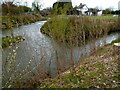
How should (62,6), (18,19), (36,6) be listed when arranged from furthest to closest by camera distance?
(62,6) → (36,6) → (18,19)

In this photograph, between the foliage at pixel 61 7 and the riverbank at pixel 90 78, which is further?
the foliage at pixel 61 7

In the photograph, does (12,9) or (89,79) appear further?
(89,79)

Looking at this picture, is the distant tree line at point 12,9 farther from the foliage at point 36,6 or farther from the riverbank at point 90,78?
the riverbank at point 90,78

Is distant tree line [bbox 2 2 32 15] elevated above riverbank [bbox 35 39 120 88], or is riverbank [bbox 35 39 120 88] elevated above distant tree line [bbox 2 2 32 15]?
distant tree line [bbox 2 2 32 15]

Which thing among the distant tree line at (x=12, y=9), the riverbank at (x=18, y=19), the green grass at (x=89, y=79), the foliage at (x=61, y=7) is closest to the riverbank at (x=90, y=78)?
the green grass at (x=89, y=79)

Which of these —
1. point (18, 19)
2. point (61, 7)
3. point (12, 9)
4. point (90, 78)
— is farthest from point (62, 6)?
point (90, 78)

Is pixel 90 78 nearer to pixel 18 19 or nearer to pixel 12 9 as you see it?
pixel 18 19

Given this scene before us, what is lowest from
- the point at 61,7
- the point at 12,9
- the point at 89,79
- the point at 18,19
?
the point at 89,79

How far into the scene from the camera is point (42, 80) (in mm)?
4707

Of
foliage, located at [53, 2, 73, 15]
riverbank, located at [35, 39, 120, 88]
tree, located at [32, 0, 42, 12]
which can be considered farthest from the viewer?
foliage, located at [53, 2, 73, 15]

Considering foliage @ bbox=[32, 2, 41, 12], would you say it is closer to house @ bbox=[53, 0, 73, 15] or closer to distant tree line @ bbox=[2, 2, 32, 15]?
distant tree line @ bbox=[2, 2, 32, 15]

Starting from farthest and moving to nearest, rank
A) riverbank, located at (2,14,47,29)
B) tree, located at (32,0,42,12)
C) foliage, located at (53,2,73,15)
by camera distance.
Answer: foliage, located at (53,2,73,15)
tree, located at (32,0,42,12)
riverbank, located at (2,14,47,29)

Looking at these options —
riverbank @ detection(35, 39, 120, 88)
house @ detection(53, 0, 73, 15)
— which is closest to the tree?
house @ detection(53, 0, 73, 15)

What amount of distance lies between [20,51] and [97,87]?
3.22 metres
